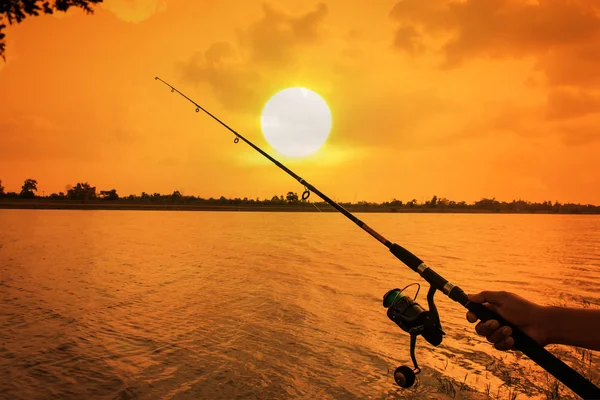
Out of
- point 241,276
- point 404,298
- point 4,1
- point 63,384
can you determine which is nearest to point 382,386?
point 404,298

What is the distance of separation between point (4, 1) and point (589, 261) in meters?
31.3

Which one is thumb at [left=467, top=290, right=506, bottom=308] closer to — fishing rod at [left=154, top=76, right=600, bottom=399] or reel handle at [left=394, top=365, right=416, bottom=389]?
fishing rod at [left=154, top=76, right=600, bottom=399]

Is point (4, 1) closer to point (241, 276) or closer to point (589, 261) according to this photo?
point (241, 276)

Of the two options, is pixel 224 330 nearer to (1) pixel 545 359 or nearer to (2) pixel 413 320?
(2) pixel 413 320

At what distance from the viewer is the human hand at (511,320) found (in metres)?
2.94

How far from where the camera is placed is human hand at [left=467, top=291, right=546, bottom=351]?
294 cm

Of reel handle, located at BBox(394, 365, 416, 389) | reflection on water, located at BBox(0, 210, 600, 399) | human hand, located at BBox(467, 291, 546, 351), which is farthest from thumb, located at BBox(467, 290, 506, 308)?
reflection on water, located at BBox(0, 210, 600, 399)

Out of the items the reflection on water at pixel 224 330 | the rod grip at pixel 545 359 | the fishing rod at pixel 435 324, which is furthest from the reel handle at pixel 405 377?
the reflection on water at pixel 224 330

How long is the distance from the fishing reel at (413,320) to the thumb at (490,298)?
561mm

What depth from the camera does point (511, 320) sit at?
9.93 feet

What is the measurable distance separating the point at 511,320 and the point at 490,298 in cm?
22

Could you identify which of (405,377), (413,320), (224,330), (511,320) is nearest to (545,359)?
(511,320)

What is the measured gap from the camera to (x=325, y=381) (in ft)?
21.7

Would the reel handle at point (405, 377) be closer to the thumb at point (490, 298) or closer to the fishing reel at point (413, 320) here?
the fishing reel at point (413, 320)
